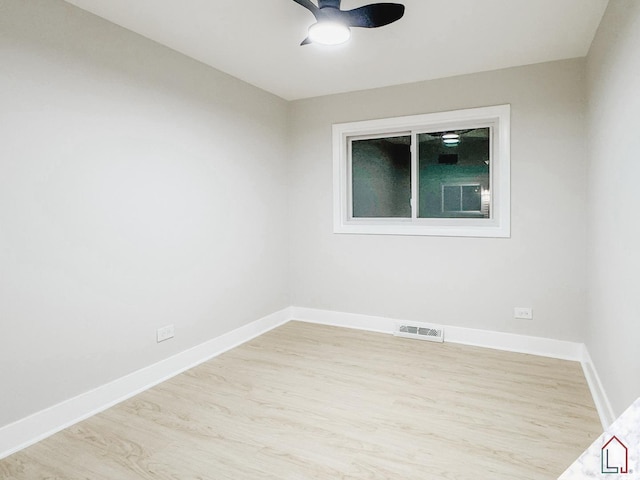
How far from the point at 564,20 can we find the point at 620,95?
86 centimetres

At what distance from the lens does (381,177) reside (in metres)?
4.24

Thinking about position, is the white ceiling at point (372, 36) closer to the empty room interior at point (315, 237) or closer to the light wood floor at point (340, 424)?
the empty room interior at point (315, 237)

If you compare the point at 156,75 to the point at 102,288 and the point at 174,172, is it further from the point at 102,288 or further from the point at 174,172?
the point at 102,288

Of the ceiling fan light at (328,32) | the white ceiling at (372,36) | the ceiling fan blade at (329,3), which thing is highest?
the white ceiling at (372,36)

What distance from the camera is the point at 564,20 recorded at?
254 cm

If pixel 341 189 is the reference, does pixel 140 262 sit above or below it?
below

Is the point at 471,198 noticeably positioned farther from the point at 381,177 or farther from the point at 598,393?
the point at 598,393

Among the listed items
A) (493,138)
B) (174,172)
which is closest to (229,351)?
(174,172)

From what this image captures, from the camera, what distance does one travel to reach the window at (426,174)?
140 inches

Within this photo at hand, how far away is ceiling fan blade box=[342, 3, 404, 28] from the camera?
2.03 m

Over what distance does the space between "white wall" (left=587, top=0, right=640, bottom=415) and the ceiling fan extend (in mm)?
1117

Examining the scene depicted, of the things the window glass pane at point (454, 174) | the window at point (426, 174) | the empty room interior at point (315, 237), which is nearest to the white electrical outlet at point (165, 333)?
the empty room interior at point (315, 237)

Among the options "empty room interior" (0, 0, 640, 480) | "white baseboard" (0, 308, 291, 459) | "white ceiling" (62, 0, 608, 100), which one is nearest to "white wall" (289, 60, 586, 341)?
"empty room interior" (0, 0, 640, 480)

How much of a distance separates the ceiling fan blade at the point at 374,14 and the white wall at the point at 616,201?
1081mm
